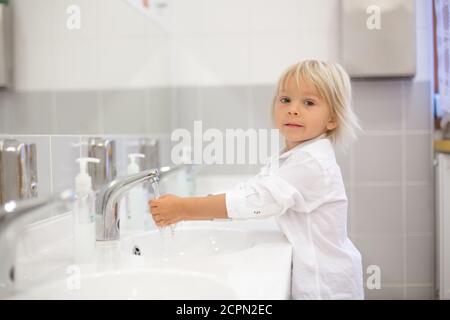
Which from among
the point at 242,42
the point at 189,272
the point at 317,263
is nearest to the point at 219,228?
the point at 317,263

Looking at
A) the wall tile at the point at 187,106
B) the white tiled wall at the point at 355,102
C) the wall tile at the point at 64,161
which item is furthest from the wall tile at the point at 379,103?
the wall tile at the point at 64,161

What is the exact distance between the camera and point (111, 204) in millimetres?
801

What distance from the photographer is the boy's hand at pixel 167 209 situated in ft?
2.82

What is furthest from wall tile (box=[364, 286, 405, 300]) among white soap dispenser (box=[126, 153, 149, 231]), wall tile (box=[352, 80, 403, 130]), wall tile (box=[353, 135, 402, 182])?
white soap dispenser (box=[126, 153, 149, 231])

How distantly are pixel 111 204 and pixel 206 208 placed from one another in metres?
0.17

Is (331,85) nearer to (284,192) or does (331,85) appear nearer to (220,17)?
(284,192)

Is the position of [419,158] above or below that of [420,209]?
above

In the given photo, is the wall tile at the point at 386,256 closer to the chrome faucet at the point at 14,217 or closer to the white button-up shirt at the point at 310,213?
the white button-up shirt at the point at 310,213

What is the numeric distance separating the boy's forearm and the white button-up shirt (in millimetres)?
13

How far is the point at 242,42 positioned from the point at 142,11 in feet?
1.38

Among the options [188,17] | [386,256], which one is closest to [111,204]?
[188,17]

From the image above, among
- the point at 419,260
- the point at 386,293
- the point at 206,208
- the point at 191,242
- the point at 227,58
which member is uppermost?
the point at 227,58

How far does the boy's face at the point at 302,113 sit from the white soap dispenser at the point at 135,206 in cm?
34

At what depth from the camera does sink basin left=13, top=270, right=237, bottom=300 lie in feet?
2.09
